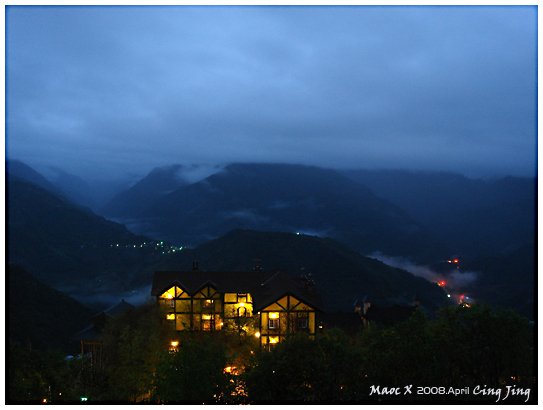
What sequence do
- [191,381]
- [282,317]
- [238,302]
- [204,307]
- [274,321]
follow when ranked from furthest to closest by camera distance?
1. [238,302]
2. [204,307]
3. [274,321]
4. [282,317]
5. [191,381]

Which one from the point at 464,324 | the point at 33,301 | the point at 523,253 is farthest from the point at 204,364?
the point at 523,253

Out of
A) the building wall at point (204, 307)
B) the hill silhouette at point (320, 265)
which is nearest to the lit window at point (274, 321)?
the building wall at point (204, 307)

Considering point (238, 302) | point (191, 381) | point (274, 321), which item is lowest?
point (274, 321)

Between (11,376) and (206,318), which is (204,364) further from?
(206,318)

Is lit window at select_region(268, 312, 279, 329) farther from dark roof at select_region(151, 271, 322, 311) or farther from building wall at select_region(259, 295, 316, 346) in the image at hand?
dark roof at select_region(151, 271, 322, 311)

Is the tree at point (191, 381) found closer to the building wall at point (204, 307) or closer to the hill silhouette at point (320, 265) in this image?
the building wall at point (204, 307)

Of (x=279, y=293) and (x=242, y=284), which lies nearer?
(x=279, y=293)

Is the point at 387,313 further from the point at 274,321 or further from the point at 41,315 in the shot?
the point at 41,315

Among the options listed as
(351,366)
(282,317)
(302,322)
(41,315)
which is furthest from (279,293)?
(41,315)
